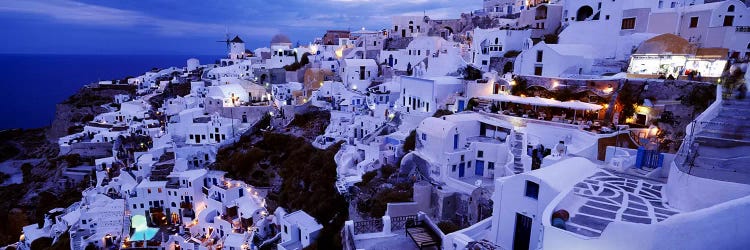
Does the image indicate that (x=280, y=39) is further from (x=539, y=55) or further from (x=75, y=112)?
(x=539, y=55)

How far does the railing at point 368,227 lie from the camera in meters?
11.6

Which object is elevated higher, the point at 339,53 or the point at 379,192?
the point at 339,53

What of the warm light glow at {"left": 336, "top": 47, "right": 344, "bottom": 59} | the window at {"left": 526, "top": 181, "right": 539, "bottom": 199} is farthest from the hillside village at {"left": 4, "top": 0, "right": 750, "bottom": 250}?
the warm light glow at {"left": 336, "top": 47, "right": 344, "bottom": 59}

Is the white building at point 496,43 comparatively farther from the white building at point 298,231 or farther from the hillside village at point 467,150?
the white building at point 298,231

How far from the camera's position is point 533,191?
9.95 metres

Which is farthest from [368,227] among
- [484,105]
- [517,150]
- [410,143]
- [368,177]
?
[484,105]

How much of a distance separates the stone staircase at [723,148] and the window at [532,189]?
3042 millimetres

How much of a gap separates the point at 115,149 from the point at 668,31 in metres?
51.3

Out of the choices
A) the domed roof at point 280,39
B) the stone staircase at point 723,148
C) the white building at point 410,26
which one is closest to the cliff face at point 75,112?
the domed roof at point 280,39

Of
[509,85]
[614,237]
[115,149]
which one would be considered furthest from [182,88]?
[614,237]

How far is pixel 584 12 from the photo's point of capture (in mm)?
33250

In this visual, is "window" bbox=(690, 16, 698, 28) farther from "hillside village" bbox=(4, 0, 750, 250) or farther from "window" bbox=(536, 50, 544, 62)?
"window" bbox=(536, 50, 544, 62)

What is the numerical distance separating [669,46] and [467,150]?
14.5 m

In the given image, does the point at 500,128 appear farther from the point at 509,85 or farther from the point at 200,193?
the point at 200,193
